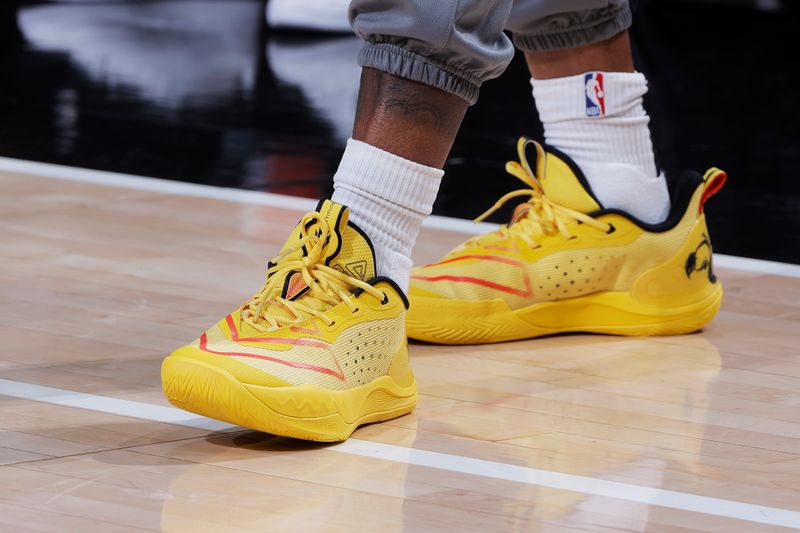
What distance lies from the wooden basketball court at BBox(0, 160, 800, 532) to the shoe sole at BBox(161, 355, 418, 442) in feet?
0.08

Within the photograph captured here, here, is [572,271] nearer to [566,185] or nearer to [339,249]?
[566,185]

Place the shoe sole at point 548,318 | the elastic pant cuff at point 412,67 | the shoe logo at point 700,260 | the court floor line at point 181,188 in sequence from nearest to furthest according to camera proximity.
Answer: the elastic pant cuff at point 412,67, the shoe sole at point 548,318, the shoe logo at point 700,260, the court floor line at point 181,188

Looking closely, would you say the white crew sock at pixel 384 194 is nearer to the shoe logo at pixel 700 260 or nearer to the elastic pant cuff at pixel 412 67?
the elastic pant cuff at pixel 412 67

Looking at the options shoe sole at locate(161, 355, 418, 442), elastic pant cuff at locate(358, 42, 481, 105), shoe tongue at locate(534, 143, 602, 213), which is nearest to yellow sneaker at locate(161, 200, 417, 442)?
shoe sole at locate(161, 355, 418, 442)

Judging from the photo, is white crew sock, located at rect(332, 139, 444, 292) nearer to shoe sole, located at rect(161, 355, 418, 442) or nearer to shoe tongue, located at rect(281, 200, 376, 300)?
shoe tongue, located at rect(281, 200, 376, 300)

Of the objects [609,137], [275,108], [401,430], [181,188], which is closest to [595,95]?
[609,137]

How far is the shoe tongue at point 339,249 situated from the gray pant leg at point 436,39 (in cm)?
15

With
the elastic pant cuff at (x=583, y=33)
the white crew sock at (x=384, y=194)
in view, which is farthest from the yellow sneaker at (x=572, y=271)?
the white crew sock at (x=384, y=194)

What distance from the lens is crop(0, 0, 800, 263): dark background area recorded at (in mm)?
2635

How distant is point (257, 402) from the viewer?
1.15 m

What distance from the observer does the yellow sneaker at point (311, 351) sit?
1157mm

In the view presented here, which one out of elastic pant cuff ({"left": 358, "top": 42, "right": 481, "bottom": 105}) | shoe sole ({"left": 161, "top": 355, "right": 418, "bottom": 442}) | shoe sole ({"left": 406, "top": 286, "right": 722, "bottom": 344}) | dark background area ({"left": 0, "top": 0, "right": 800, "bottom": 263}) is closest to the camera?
shoe sole ({"left": 161, "top": 355, "right": 418, "bottom": 442})

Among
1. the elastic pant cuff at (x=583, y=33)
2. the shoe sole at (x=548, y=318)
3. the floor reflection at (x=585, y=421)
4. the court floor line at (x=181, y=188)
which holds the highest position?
the elastic pant cuff at (x=583, y=33)

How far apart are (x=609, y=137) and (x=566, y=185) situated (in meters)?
0.08
